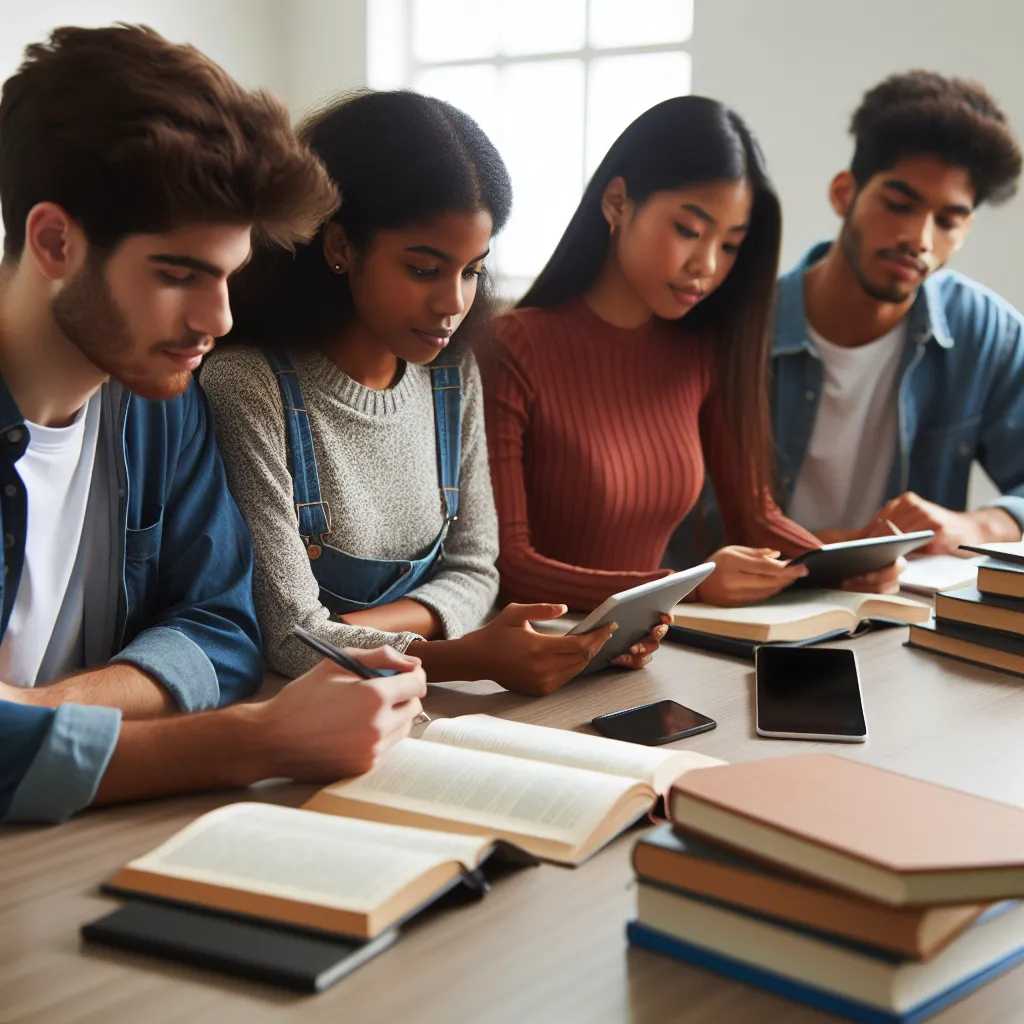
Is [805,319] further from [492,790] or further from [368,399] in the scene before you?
[492,790]

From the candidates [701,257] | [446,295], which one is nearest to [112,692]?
[446,295]

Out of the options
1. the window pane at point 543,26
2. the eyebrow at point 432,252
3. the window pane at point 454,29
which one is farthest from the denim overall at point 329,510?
the window pane at point 454,29

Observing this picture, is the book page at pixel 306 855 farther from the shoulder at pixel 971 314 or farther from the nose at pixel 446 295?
the shoulder at pixel 971 314

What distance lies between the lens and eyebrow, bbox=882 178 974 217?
2562 millimetres

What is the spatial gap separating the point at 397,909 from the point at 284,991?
3.9 inches

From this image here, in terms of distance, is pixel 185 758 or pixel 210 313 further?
pixel 210 313

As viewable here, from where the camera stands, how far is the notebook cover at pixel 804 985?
0.82m

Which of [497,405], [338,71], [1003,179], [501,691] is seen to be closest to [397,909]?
[501,691]

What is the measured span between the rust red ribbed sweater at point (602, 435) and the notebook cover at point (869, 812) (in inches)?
50.1

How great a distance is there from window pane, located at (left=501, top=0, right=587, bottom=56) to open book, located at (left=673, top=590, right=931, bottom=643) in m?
3.52

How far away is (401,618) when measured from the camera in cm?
172

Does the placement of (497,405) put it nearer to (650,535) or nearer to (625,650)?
(650,535)

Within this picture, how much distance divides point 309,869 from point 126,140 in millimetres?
713

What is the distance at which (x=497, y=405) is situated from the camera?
2.22 meters
